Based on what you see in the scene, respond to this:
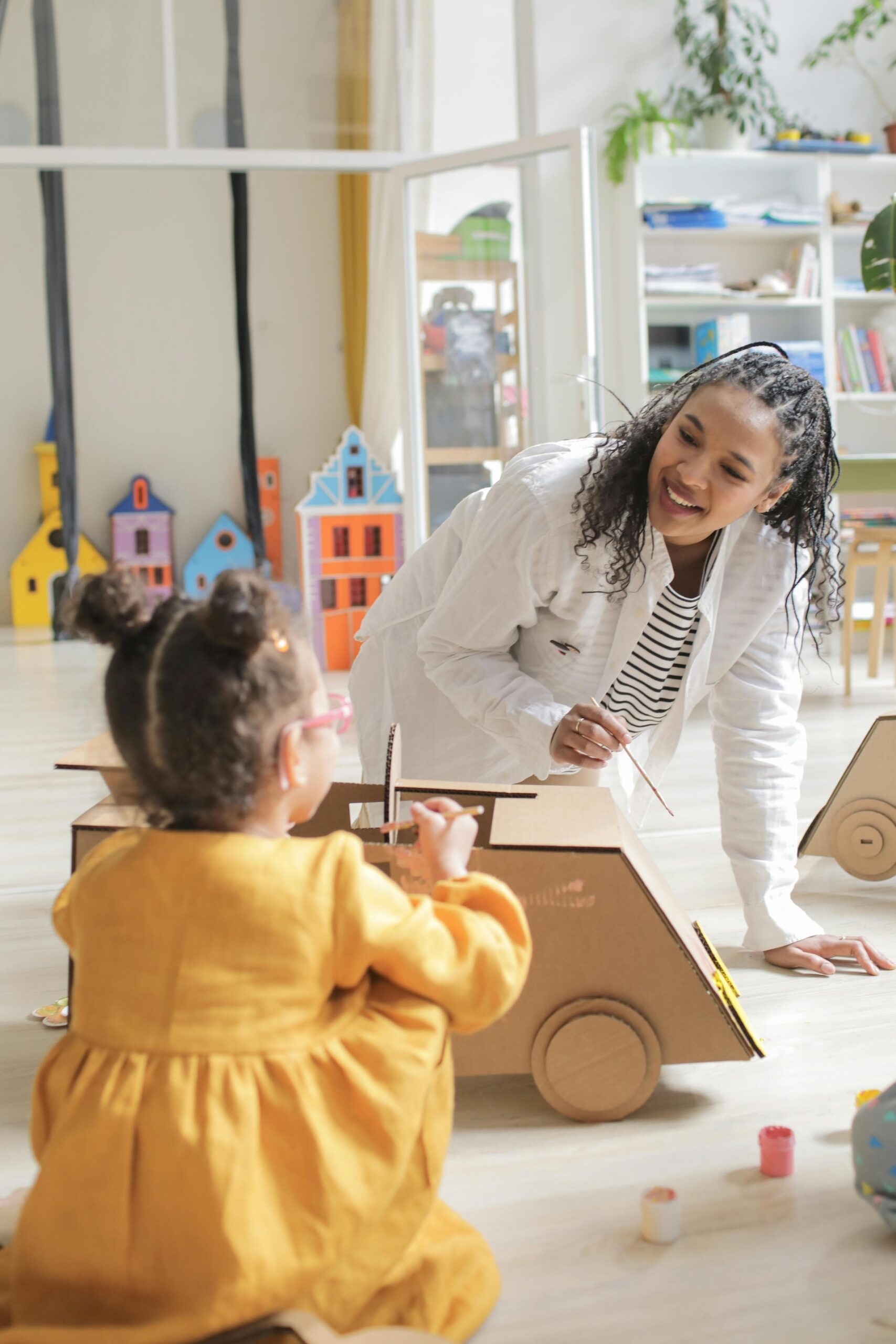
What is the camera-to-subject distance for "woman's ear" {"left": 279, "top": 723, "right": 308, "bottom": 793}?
786mm

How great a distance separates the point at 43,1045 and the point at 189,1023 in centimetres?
68

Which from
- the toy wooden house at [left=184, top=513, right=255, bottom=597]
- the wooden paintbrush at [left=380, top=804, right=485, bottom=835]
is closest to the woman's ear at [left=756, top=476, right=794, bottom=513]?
the wooden paintbrush at [left=380, top=804, right=485, bottom=835]

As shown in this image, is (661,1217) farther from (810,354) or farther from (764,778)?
(810,354)

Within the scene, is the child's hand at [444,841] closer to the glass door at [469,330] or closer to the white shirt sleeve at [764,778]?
the white shirt sleeve at [764,778]

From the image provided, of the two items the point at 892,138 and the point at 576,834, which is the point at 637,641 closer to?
the point at 576,834

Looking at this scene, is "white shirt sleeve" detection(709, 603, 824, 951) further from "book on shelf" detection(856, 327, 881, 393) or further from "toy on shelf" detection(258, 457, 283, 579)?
"toy on shelf" detection(258, 457, 283, 579)

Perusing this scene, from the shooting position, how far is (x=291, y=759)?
0.79 meters

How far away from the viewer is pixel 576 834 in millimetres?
1138

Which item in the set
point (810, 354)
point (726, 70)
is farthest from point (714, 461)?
point (726, 70)

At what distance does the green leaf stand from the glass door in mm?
1929

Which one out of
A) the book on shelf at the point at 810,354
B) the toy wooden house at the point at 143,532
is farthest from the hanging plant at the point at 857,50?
the toy wooden house at the point at 143,532

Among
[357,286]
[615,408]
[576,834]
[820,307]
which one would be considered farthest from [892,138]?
[576,834]

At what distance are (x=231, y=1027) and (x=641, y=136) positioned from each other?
14.0 feet

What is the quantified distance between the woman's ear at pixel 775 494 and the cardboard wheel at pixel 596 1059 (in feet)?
2.04
